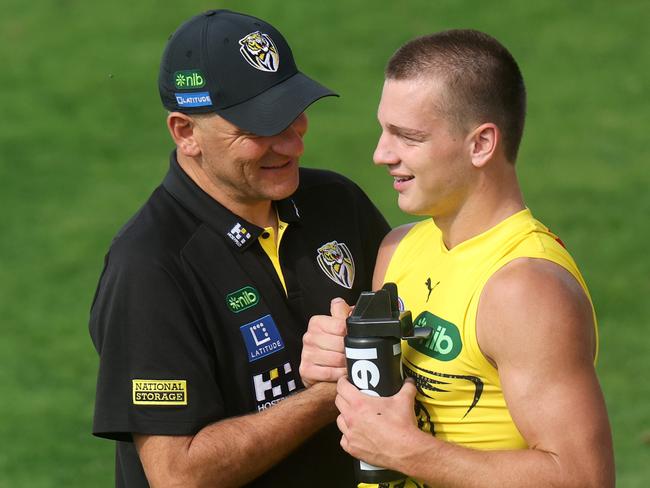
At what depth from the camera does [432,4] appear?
15477 millimetres

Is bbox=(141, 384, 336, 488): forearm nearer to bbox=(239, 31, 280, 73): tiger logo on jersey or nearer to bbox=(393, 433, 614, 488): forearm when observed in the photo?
bbox=(393, 433, 614, 488): forearm

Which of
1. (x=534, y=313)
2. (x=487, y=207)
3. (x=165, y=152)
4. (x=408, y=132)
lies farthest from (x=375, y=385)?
(x=165, y=152)

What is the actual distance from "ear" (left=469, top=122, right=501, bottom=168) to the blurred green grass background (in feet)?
15.6

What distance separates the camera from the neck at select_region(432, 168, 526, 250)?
13.2 ft

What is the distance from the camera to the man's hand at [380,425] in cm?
381

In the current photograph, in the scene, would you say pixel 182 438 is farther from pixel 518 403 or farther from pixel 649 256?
pixel 649 256

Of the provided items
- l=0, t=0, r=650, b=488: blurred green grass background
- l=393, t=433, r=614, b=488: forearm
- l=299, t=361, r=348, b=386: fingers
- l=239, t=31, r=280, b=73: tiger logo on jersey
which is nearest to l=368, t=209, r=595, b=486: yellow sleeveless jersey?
l=393, t=433, r=614, b=488: forearm

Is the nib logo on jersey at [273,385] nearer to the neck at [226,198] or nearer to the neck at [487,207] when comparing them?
the neck at [226,198]

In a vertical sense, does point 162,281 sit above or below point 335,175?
below

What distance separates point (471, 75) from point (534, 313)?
2.65 feet

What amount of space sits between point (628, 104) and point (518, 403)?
10.5 meters

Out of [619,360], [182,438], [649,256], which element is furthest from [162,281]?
[649,256]

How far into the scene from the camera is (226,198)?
4.81 metres

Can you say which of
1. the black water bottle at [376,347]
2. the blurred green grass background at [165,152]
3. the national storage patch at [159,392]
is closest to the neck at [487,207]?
the black water bottle at [376,347]
